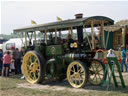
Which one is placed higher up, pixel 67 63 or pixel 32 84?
pixel 67 63

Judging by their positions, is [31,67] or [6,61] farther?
[6,61]

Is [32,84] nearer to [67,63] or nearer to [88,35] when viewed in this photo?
[67,63]

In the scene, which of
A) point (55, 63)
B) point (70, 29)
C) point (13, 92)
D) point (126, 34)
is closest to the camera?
point (13, 92)

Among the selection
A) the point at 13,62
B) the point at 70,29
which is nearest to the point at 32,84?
the point at 70,29

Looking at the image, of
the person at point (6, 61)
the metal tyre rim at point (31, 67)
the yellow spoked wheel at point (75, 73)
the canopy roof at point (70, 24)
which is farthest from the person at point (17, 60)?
the yellow spoked wheel at point (75, 73)

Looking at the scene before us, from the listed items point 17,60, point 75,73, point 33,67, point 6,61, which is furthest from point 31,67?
point 17,60

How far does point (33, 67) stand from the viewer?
8.55 metres

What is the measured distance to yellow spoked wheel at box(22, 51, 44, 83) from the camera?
8070 mm

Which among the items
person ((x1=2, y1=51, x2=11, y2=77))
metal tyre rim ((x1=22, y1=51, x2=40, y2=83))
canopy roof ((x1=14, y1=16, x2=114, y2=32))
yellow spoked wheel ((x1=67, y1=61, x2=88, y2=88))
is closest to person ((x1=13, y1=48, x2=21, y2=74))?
person ((x1=2, y1=51, x2=11, y2=77))

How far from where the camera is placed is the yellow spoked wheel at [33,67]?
8070mm

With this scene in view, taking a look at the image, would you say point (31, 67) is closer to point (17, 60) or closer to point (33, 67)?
point (33, 67)

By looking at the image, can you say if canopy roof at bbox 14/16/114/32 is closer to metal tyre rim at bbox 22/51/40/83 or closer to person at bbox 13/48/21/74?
metal tyre rim at bbox 22/51/40/83

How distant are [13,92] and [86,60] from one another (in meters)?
2.67

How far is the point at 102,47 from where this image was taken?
7652mm
